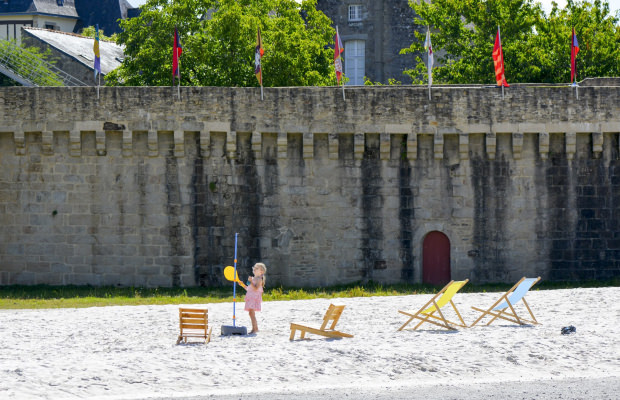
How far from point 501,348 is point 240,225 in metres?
10.4

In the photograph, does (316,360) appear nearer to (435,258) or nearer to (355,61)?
(435,258)

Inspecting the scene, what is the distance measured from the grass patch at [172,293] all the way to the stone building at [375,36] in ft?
61.4

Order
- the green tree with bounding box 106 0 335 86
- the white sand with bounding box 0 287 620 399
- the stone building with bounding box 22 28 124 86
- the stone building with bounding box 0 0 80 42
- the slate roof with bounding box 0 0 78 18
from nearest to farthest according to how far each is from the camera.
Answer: the white sand with bounding box 0 287 620 399 → the green tree with bounding box 106 0 335 86 → the stone building with bounding box 22 28 124 86 → the stone building with bounding box 0 0 80 42 → the slate roof with bounding box 0 0 78 18

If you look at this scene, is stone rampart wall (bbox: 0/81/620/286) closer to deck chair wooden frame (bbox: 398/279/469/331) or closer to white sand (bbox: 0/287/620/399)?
white sand (bbox: 0/287/620/399)

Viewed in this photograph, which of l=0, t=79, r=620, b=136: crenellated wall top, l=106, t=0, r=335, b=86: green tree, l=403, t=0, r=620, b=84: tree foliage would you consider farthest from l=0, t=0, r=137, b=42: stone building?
l=0, t=79, r=620, b=136: crenellated wall top

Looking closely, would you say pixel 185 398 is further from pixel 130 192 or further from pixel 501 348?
pixel 130 192

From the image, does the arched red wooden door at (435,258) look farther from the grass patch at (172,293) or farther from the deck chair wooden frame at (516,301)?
the deck chair wooden frame at (516,301)

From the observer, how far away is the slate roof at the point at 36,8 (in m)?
62.1

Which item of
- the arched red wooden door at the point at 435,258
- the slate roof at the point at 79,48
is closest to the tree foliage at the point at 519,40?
the arched red wooden door at the point at 435,258

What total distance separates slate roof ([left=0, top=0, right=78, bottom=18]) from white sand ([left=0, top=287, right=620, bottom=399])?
46324 mm

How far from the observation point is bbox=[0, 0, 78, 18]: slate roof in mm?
62094

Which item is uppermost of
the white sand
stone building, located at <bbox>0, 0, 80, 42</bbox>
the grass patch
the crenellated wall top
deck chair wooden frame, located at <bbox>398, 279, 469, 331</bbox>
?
stone building, located at <bbox>0, 0, 80, 42</bbox>

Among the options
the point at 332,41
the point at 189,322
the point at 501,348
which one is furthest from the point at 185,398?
the point at 332,41

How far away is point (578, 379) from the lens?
45.2 feet
